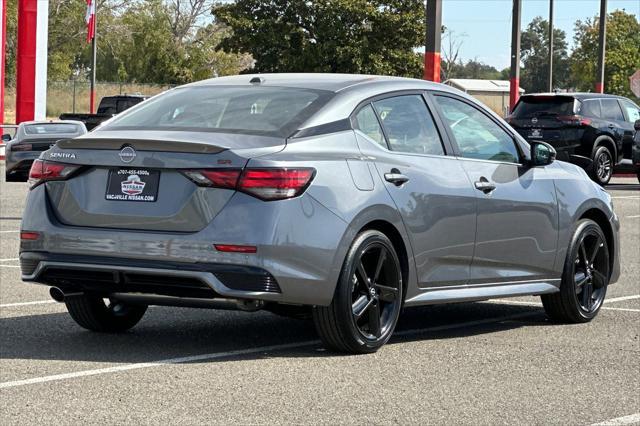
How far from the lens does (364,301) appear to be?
305 inches

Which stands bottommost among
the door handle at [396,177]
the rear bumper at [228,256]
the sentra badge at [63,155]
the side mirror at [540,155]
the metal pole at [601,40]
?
the rear bumper at [228,256]

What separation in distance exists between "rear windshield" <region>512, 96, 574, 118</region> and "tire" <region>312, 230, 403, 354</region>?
20812 millimetres

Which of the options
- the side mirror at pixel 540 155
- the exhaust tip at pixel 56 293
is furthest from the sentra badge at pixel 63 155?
the side mirror at pixel 540 155

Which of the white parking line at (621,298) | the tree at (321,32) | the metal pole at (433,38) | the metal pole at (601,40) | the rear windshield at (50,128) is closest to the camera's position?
the white parking line at (621,298)

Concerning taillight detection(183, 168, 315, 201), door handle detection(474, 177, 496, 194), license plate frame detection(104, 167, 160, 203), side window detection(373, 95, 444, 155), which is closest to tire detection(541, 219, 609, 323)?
door handle detection(474, 177, 496, 194)

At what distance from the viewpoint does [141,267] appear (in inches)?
289

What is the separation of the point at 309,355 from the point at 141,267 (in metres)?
1.10

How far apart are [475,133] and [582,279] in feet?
4.54

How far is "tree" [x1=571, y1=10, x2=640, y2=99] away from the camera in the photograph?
98.6 metres

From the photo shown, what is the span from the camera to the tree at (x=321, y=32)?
67.8m

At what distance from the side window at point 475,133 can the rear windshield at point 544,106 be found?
19.4 m

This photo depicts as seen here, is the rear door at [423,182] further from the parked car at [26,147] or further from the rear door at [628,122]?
the rear door at [628,122]

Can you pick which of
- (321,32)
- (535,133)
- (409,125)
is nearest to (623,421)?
(409,125)

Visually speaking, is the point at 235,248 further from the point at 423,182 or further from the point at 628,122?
the point at 628,122
